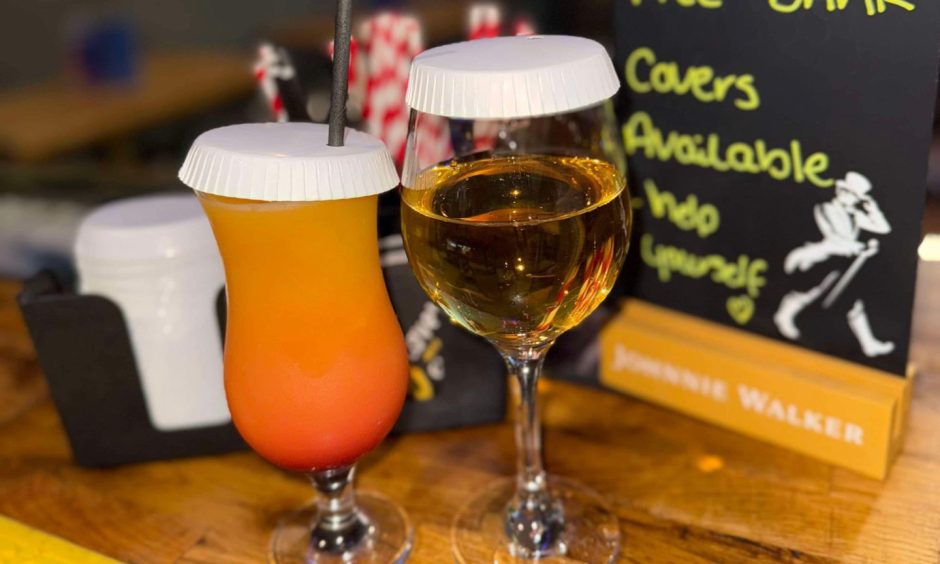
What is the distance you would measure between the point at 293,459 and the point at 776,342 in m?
0.43

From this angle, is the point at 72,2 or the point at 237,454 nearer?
the point at 237,454

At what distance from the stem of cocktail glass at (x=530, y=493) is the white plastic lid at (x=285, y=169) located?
0.18 m

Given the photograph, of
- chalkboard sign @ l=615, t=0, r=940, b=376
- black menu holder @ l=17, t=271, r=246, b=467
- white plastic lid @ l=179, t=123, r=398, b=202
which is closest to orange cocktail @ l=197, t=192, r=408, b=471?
white plastic lid @ l=179, t=123, r=398, b=202

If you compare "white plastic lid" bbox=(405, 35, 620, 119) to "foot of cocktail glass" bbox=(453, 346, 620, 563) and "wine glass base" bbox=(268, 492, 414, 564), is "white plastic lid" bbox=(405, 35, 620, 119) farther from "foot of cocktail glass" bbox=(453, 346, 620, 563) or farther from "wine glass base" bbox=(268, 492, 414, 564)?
"wine glass base" bbox=(268, 492, 414, 564)

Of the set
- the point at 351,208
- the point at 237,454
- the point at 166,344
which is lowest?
the point at 237,454

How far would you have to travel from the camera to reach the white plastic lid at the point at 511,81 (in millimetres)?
539

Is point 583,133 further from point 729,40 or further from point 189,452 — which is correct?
point 189,452

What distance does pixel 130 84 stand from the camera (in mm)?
3164

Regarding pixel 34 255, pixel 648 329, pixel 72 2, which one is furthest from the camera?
pixel 72 2

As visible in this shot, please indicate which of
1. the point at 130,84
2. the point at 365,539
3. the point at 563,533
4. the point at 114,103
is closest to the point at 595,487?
the point at 563,533

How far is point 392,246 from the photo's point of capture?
0.78 metres

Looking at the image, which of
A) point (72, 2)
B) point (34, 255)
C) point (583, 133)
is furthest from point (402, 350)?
point (72, 2)

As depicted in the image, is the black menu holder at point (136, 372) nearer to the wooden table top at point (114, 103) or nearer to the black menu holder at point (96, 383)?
the black menu holder at point (96, 383)

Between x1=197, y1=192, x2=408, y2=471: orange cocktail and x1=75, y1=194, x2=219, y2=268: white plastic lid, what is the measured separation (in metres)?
0.11
